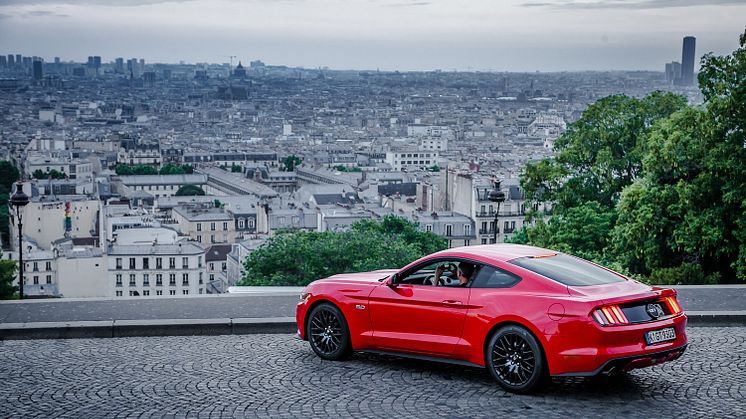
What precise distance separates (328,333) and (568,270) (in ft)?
8.84

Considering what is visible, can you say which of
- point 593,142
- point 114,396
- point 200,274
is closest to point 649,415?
point 114,396

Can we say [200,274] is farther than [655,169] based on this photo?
Yes

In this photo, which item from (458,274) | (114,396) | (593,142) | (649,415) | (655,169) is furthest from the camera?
(593,142)

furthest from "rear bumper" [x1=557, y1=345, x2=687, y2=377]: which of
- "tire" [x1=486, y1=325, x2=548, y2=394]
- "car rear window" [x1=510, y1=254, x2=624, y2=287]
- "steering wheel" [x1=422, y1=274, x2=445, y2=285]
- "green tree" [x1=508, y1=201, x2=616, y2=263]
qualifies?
"green tree" [x1=508, y1=201, x2=616, y2=263]

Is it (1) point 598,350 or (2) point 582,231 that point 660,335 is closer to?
(1) point 598,350

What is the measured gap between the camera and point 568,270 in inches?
434

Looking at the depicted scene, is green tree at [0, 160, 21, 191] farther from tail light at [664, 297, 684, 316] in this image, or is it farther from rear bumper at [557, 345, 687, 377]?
rear bumper at [557, 345, 687, 377]

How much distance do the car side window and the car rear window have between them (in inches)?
6.7

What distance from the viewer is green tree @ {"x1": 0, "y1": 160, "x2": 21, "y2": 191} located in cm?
17188

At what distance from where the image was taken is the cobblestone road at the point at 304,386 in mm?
10070

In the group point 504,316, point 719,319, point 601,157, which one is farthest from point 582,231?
point 504,316

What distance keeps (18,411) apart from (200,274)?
254 ft

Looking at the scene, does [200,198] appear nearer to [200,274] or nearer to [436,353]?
[200,274]

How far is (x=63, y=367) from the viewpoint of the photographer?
11.9 meters
